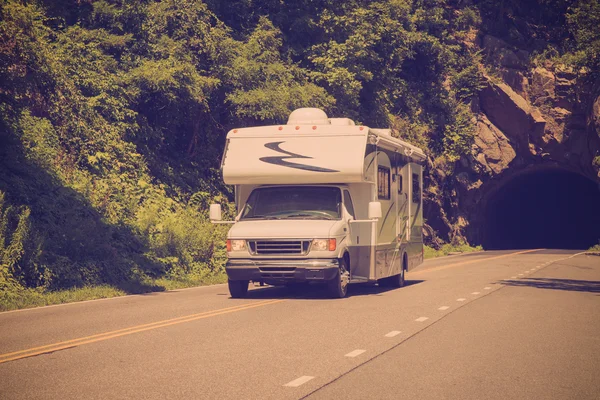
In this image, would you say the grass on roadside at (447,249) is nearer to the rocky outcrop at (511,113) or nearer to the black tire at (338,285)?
the rocky outcrop at (511,113)

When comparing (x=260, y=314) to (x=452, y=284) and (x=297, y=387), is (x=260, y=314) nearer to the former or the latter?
(x=297, y=387)

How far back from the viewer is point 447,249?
155 feet

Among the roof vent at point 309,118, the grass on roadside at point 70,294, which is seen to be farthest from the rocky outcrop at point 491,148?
the roof vent at point 309,118

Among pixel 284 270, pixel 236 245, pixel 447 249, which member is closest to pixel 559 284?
pixel 284 270

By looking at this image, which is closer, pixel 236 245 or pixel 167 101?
pixel 236 245

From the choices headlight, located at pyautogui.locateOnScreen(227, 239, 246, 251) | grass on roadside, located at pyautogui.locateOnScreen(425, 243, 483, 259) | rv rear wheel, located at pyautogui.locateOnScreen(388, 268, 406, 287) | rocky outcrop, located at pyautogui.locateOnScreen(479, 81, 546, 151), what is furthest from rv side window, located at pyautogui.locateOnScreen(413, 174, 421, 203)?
rocky outcrop, located at pyautogui.locateOnScreen(479, 81, 546, 151)

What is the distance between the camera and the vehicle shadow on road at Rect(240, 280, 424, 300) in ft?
59.8

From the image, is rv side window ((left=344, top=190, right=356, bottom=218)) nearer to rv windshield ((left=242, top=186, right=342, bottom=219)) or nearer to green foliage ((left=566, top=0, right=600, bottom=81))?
rv windshield ((left=242, top=186, right=342, bottom=219))

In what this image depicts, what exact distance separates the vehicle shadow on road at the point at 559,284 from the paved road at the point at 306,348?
3056 mm

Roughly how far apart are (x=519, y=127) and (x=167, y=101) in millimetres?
24570

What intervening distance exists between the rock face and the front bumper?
1261 inches

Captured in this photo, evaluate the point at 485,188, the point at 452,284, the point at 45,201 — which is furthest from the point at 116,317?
the point at 485,188

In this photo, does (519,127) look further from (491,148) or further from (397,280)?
(397,280)

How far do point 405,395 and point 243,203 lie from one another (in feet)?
38.0
